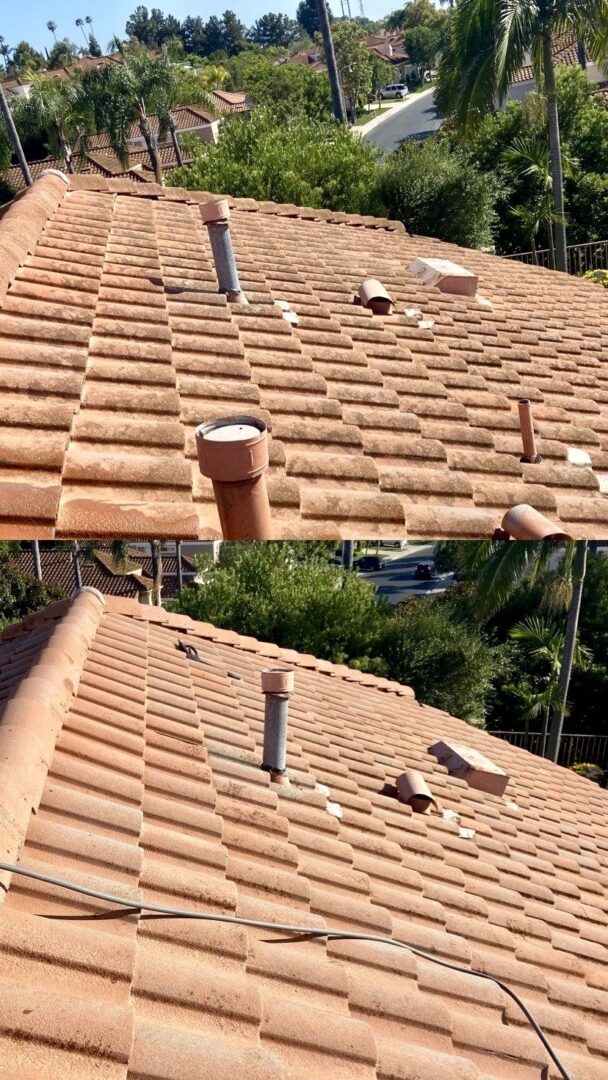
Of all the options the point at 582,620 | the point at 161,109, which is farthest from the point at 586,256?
the point at 161,109

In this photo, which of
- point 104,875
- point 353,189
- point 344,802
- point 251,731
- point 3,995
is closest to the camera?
point 3,995

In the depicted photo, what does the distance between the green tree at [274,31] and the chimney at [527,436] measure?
17323 centimetres

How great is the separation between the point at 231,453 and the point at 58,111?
47.8 meters

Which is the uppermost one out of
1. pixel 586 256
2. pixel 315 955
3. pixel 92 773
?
pixel 92 773

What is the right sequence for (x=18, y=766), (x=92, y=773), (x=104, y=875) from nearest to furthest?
(x=104, y=875)
(x=18, y=766)
(x=92, y=773)

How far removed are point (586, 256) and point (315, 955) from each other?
80.9 ft

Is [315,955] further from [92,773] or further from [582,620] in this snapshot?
[582,620]

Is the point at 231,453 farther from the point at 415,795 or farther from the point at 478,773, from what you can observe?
the point at 478,773

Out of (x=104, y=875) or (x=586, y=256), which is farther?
(x=586, y=256)

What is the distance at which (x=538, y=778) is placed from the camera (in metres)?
9.02

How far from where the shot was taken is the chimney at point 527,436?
493 cm

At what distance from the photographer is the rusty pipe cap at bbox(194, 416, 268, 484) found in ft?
9.95

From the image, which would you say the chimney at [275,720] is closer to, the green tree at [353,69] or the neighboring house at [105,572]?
the neighboring house at [105,572]

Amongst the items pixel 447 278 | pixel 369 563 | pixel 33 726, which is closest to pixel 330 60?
pixel 369 563
